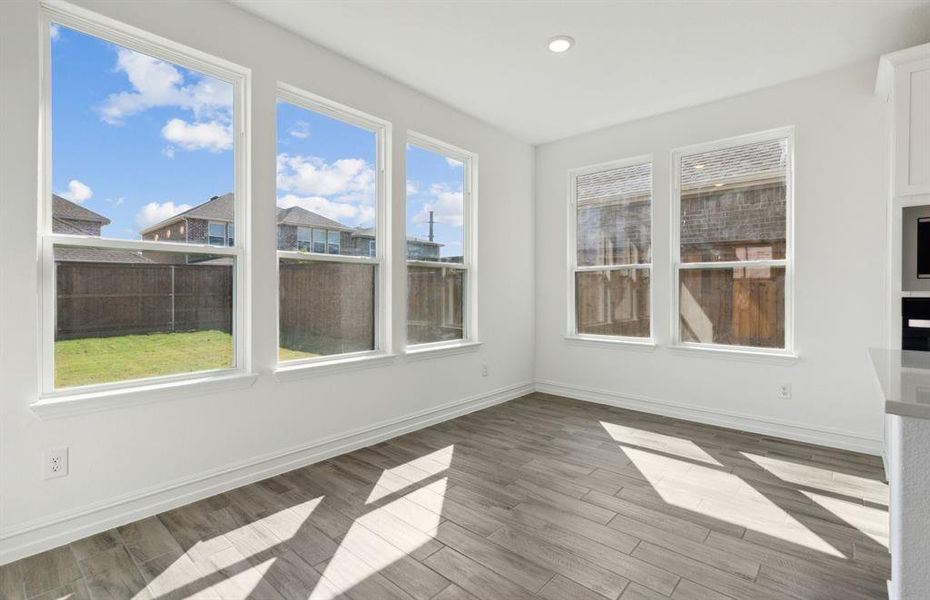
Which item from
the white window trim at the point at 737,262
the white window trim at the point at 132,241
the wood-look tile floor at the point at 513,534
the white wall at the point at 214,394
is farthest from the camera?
the white window trim at the point at 737,262

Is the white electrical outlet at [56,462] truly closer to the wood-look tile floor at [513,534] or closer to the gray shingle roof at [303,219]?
the wood-look tile floor at [513,534]

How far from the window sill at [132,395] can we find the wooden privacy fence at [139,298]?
30 cm

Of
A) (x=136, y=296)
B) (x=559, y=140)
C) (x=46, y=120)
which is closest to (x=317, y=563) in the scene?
(x=136, y=296)

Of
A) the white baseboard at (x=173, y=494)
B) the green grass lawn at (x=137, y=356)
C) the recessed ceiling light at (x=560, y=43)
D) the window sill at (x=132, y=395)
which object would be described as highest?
the recessed ceiling light at (x=560, y=43)

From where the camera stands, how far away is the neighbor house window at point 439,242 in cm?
405

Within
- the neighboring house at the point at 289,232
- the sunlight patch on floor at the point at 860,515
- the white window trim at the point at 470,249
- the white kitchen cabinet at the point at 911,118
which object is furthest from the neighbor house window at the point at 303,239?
the white kitchen cabinet at the point at 911,118

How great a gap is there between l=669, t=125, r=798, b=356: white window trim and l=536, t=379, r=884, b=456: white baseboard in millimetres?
532

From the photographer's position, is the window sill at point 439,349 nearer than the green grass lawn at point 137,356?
No

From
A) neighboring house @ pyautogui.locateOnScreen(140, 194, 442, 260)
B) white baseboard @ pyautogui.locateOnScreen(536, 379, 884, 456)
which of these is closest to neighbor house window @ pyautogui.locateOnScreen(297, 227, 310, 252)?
neighboring house @ pyautogui.locateOnScreen(140, 194, 442, 260)

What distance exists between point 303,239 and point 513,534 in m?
2.32

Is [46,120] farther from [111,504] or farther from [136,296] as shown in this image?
[111,504]

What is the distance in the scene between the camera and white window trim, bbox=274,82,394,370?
317 cm

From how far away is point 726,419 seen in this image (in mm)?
4062

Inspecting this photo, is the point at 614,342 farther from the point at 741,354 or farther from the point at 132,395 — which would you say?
the point at 132,395
